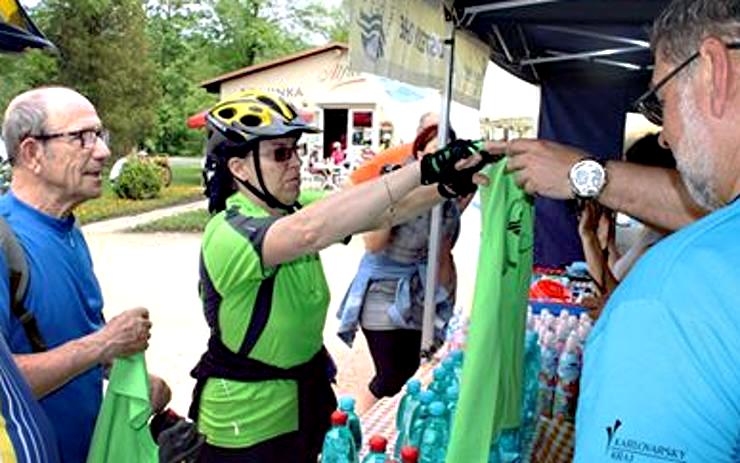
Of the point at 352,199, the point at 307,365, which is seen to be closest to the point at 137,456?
the point at 307,365

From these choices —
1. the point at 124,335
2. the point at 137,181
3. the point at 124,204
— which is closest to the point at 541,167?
the point at 124,335

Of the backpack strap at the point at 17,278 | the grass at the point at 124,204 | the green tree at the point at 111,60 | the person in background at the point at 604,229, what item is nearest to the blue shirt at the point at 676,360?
the backpack strap at the point at 17,278

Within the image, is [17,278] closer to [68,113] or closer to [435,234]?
[68,113]

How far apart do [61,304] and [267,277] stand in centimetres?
60

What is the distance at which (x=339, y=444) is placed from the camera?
181 cm

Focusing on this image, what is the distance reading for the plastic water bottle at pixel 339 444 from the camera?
71.2 inches

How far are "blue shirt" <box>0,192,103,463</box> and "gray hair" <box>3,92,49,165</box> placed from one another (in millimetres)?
162

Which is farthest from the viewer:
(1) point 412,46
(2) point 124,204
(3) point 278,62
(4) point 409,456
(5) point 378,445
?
(3) point 278,62

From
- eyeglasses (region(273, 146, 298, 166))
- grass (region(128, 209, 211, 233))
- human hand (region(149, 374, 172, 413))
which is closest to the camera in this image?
human hand (region(149, 374, 172, 413))

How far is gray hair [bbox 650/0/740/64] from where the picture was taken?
3.33ft

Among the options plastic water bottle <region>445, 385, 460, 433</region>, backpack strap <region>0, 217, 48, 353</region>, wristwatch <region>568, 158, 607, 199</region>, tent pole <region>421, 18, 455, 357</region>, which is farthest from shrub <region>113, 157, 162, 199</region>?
wristwatch <region>568, 158, 607, 199</region>

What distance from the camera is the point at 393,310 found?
4.07 m

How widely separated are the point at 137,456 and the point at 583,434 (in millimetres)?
1423

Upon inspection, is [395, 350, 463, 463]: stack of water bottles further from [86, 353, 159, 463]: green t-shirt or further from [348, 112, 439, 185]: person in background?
[348, 112, 439, 185]: person in background
